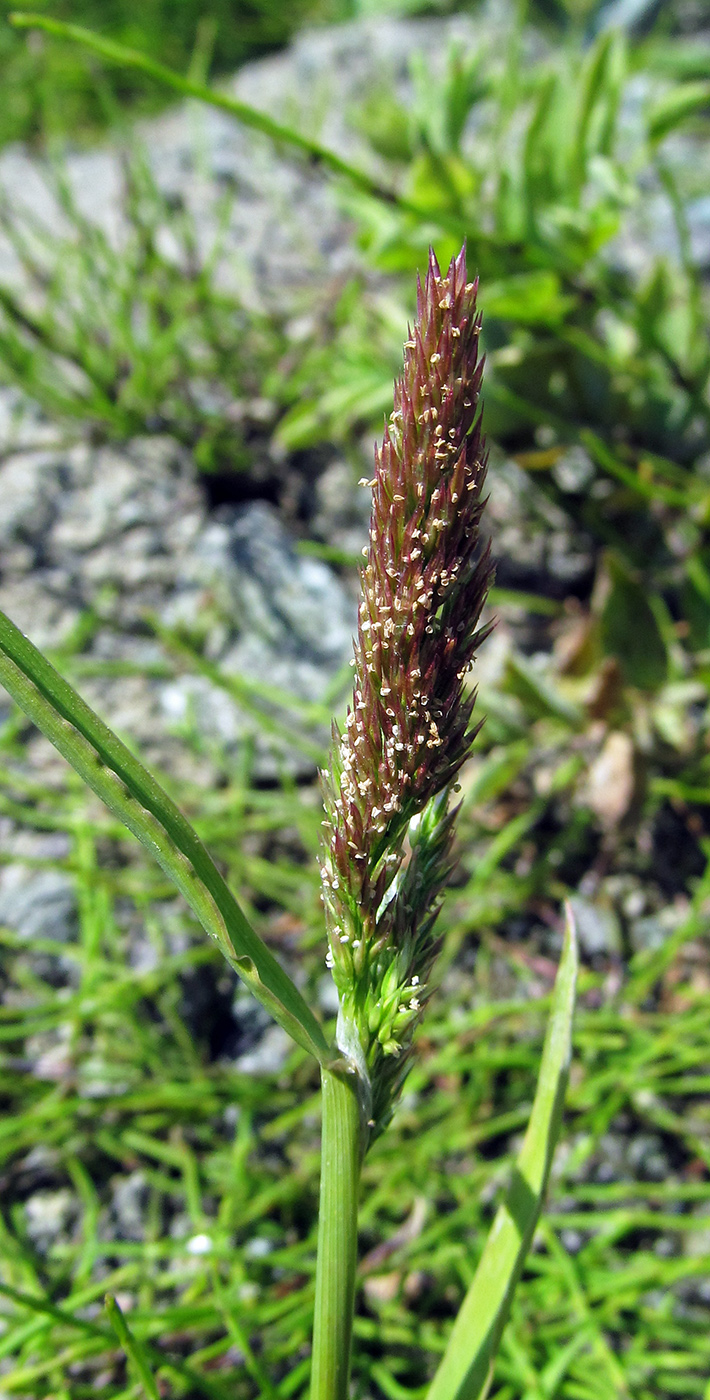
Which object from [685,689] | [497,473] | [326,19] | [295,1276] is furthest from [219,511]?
[326,19]

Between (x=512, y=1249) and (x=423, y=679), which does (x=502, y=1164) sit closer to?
(x=512, y=1249)

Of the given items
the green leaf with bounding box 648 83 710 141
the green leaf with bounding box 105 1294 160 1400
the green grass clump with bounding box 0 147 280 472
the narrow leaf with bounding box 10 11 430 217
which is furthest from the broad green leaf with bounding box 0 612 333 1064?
the green leaf with bounding box 648 83 710 141

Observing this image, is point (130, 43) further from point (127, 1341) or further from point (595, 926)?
point (127, 1341)

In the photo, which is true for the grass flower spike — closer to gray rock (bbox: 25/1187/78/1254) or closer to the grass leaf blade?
the grass leaf blade

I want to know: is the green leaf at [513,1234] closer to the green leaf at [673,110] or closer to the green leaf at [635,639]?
the green leaf at [635,639]

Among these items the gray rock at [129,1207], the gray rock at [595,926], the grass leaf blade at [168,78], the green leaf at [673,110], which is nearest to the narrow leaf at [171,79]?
the grass leaf blade at [168,78]

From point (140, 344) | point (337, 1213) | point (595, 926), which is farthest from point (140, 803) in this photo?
point (140, 344)

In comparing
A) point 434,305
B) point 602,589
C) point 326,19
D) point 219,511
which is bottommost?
point 434,305
